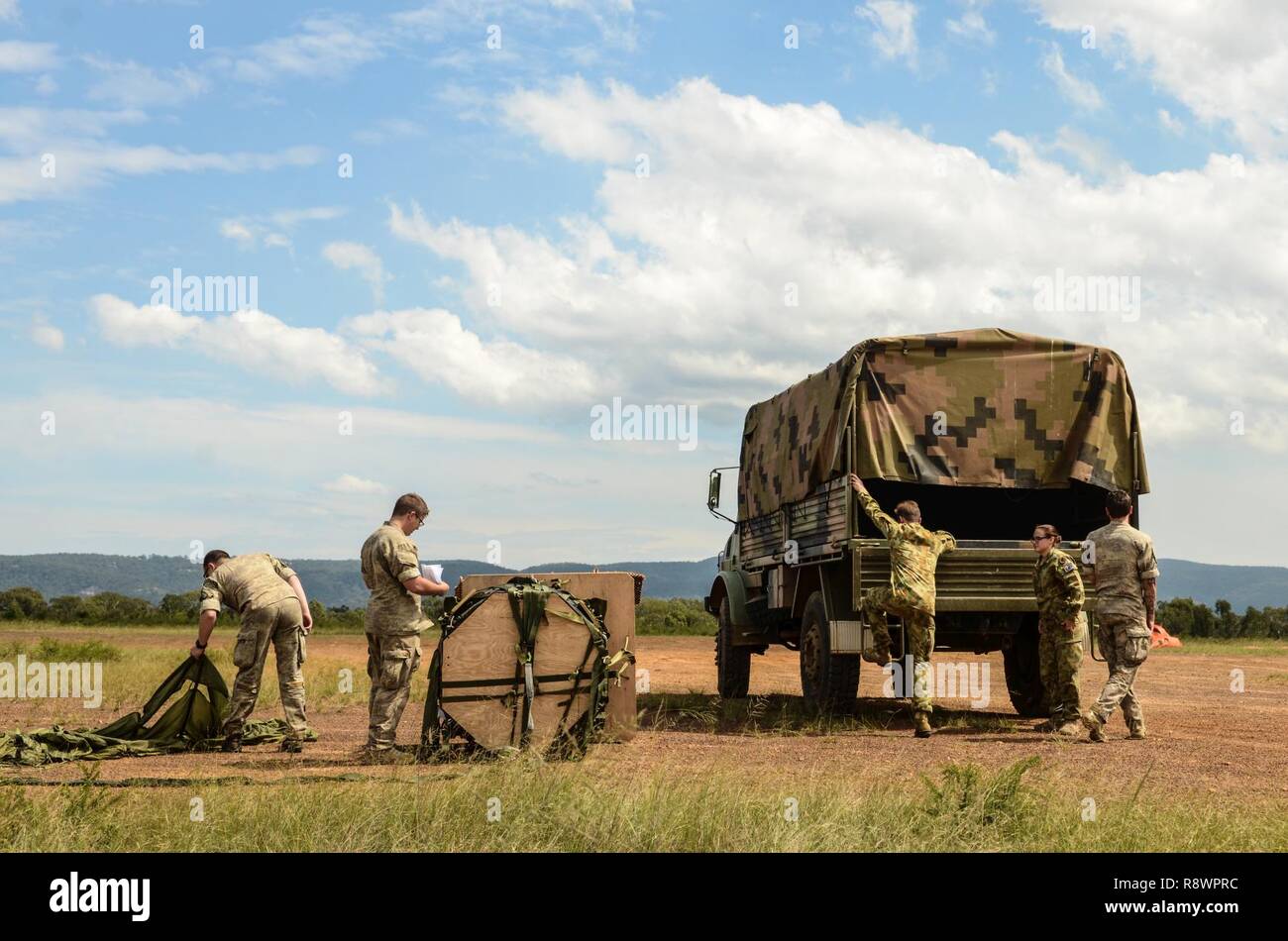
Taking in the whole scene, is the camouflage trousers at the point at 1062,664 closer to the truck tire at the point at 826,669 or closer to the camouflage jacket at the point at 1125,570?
the camouflage jacket at the point at 1125,570

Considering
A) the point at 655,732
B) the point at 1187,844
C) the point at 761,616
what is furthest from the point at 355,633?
the point at 1187,844

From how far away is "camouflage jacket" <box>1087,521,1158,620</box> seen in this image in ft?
38.0

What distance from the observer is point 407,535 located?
9.99 meters

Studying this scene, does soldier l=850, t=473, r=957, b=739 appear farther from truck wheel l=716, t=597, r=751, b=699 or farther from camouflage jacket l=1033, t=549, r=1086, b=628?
truck wheel l=716, t=597, r=751, b=699

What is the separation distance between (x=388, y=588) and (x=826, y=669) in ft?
15.1

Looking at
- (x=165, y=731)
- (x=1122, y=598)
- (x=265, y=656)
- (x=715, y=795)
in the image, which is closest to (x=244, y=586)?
(x=265, y=656)

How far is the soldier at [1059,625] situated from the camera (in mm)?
11680

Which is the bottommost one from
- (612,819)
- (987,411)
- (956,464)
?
(612,819)

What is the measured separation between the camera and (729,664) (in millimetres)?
15969

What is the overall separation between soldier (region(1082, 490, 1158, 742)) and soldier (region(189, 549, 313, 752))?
6652 millimetres

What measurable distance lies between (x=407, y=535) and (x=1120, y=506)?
602cm

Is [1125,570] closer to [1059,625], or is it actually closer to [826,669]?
[1059,625]

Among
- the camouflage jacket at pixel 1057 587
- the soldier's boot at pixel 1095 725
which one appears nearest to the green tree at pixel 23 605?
the camouflage jacket at pixel 1057 587
